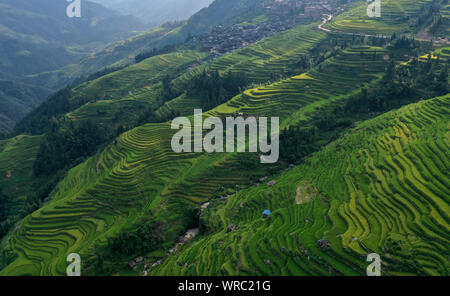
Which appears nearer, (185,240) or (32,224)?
(185,240)

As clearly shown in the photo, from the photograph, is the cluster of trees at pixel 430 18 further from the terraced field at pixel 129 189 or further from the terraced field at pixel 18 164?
the terraced field at pixel 18 164

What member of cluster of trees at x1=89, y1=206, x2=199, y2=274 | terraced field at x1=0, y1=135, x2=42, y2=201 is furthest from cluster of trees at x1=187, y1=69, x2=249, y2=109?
A: terraced field at x1=0, y1=135, x2=42, y2=201

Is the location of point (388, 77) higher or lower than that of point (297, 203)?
higher

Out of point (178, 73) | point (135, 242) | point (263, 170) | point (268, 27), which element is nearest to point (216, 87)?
point (178, 73)

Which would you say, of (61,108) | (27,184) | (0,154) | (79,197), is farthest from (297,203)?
(61,108)

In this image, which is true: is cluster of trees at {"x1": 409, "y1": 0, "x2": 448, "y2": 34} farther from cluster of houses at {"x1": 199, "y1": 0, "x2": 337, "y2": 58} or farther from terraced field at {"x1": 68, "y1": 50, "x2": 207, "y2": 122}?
terraced field at {"x1": 68, "y1": 50, "x2": 207, "y2": 122}

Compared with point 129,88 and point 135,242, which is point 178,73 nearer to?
point 129,88

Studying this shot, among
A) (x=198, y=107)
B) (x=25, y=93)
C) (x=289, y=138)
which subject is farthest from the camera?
(x=25, y=93)

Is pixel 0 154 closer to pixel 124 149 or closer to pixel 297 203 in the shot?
pixel 124 149

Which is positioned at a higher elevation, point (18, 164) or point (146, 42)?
point (146, 42)
